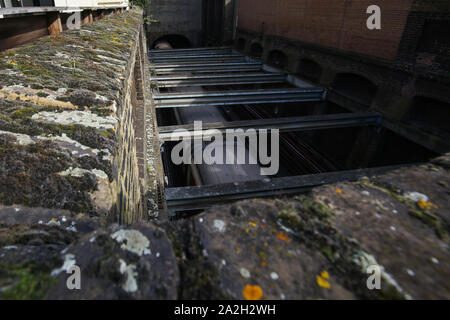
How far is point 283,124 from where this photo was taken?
6.58 m

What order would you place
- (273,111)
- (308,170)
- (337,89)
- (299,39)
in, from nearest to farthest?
1. (308,170)
2. (337,89)
3. (299,39)
4. (273,111)

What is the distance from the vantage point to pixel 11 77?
1.64m

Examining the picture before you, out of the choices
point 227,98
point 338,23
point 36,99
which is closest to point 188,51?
point 338,23

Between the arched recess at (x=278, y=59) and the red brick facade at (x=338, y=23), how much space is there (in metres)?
1.01

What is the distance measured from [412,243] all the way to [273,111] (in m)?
13.4

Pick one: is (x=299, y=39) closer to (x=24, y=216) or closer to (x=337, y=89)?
(x=337, y=89)

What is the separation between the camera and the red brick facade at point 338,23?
769 centimetres

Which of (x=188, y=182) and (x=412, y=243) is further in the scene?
(x=188, y=182)

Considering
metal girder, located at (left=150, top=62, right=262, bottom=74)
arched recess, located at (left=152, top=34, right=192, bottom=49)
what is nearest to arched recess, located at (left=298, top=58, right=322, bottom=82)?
metal girder, located at (left=150, top=62, right=262, bottom=74)

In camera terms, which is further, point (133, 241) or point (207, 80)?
point (207, 80)

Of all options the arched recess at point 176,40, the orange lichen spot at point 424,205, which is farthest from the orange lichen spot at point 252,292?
the arched recess at point 176,40

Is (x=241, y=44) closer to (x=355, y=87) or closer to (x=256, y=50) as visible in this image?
(x=256, y=50)

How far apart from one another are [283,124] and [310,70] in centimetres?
684
